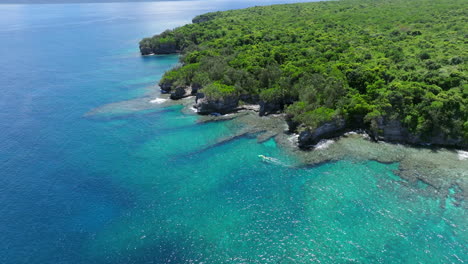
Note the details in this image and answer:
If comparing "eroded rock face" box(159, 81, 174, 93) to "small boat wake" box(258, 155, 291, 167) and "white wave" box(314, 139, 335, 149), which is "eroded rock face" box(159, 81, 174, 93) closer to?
"small boat wake" box(258, 155, 291, 167)

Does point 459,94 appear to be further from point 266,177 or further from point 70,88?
point 70,88

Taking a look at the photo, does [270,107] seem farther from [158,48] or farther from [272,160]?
[158,48]

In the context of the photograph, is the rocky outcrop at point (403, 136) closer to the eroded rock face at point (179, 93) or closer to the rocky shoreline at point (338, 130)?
the rocky shoreline at point (338, 130)

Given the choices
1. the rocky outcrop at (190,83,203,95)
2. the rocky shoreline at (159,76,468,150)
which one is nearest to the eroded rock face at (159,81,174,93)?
the rocky outcrop at (190,83,203,95)

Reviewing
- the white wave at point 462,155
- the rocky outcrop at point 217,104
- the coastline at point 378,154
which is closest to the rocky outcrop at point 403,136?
the coastline at point 378,154

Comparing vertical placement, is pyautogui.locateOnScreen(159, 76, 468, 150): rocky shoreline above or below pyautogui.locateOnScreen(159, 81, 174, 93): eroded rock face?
below

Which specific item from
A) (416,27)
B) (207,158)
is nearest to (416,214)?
(207,158)

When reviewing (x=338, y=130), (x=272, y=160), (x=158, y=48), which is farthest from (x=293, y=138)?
(x=158, y=48)

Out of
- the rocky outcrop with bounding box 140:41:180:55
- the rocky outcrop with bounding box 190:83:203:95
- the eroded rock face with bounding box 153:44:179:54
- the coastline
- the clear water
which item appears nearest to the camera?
the clear water
